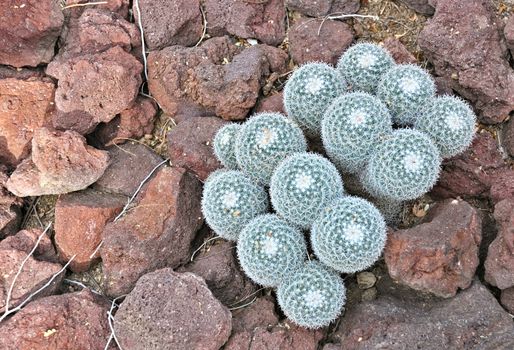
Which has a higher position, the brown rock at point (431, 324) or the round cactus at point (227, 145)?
the round cactus at point (227, 145)

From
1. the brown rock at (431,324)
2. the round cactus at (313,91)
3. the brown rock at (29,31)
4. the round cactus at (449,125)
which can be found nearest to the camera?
the brown rock at (431,324)

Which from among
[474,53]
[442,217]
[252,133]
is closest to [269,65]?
[252,133]

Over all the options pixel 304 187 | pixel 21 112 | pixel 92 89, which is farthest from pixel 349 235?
pixel 21 112

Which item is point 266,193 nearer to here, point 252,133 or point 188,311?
point 252,133

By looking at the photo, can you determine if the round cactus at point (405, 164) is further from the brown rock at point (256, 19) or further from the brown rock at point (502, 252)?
the brown rock at point (256, 19)

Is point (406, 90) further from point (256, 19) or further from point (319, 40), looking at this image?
point (256, 19)

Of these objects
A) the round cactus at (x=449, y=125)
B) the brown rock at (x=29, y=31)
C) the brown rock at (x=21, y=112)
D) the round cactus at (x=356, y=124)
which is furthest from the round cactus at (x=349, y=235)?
the brown rock at (x=29, y=31)
